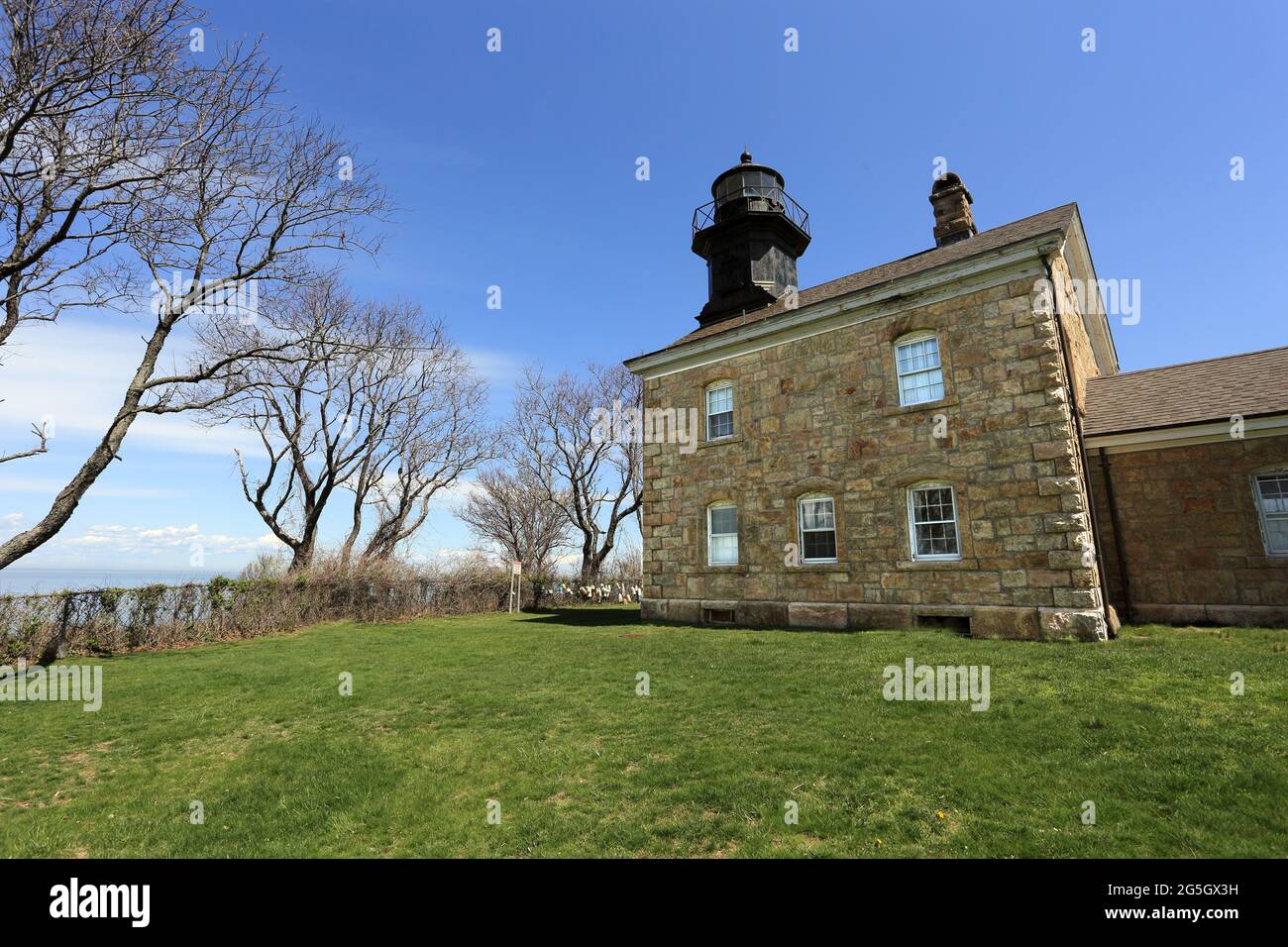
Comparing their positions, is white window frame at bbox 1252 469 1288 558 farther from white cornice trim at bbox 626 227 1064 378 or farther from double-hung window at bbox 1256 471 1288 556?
white cornice trim at bbox 626 227 1064 378

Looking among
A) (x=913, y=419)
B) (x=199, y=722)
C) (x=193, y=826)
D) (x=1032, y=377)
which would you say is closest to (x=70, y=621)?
(x=199, y=722)

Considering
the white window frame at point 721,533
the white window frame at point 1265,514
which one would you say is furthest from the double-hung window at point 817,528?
the white window frame at point 1265,514

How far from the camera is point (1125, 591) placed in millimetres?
11875

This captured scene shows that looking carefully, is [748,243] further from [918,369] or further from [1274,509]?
[1274,509]

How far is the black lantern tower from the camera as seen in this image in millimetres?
21672

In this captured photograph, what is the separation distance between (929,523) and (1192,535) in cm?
493

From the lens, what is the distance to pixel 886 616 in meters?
12.4

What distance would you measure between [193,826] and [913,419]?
13287 mm

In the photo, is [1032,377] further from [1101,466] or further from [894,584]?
[894,584]

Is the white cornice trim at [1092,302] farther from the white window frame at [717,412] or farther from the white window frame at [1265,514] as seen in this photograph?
the white window frame at [717,412]

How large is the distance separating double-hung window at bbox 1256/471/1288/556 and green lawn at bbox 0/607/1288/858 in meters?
2.49

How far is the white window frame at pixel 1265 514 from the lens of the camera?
420 inches

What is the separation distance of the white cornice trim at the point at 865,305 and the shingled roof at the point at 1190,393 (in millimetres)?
3976
